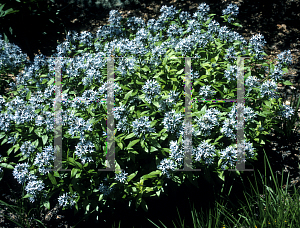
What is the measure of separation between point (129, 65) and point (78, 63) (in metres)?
0.84

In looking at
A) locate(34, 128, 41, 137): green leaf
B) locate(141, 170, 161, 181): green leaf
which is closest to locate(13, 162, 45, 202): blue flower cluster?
locate(34, 128, 41, 137): green leaf

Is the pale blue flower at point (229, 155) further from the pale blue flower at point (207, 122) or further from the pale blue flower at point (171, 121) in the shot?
the pale blue flower at point (171, 121)

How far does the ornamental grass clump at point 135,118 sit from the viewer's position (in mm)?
3266

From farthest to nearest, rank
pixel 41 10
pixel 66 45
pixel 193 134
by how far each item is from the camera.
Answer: pixel 41 10 < pixel 66 45 < pixel 193 134

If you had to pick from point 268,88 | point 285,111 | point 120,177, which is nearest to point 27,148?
point 120,177

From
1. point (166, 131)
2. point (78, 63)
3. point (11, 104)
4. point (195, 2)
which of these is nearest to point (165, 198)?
point (166, 131)

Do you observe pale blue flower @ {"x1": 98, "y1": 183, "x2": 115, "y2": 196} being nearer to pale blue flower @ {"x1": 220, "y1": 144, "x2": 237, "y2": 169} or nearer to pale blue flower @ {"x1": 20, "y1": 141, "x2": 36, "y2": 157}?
pale blue flower @ {"x1": 20, "y1": 141, "x2": 36, "y2": 157}

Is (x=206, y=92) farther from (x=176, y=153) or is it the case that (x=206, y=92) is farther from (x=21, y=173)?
(x=21, y=173)

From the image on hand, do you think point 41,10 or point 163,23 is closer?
point 163,23

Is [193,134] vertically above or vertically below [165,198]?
above

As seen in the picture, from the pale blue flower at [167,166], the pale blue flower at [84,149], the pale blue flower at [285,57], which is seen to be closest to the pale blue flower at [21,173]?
the pale blue flower at [84,149]

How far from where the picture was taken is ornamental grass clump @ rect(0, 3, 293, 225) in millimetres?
3266

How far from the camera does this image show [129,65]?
151 inches

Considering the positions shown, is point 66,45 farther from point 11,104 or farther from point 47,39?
point 47,39
